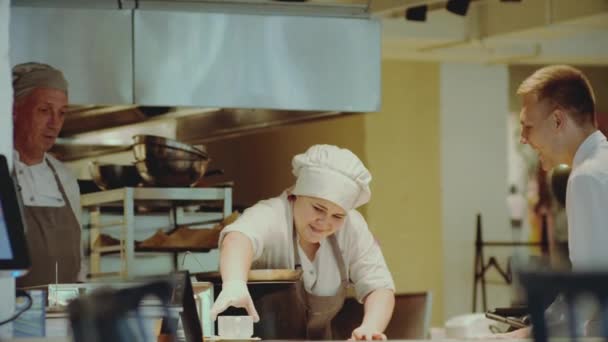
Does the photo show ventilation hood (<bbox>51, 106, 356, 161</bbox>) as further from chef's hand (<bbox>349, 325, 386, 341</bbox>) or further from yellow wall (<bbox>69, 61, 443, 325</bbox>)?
yellow wall (<bbox>69, 61, 443, 325</bbox>)

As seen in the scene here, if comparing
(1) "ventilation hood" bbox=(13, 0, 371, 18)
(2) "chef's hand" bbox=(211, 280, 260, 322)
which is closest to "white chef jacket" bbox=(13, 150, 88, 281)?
(1) "ventilation hood" bbox=(13, 0, 371, 18)

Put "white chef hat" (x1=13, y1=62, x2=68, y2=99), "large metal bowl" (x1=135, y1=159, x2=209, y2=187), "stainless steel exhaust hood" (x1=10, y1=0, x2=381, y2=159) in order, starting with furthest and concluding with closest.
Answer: "large metal bowl" (x1=135, y1=159, x2=209, y2=187)
"stainless steel exhaust hood" (x1=10, y1=0, x2=381, y2=159)
"white chef hat" (x1=13, y1=62, x2=68, y2=99)

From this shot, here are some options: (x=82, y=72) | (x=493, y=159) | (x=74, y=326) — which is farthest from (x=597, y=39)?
(x=74, y=326)

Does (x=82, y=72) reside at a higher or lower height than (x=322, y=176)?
higher

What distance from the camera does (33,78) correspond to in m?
4.50

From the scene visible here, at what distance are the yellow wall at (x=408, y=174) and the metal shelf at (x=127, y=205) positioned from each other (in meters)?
3.95

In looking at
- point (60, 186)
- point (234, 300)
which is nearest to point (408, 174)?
point (60, 186)

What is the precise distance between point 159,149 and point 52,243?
727 mm

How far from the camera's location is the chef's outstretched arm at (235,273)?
3.43 m

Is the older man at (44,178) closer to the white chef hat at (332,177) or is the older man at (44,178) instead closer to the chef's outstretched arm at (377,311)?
the white chef hat at (332,177)

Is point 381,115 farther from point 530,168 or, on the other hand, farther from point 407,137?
point 530,168

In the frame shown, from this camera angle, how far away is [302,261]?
4.06 m

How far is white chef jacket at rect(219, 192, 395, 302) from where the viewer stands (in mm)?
3963

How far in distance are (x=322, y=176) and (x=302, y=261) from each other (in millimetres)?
353
